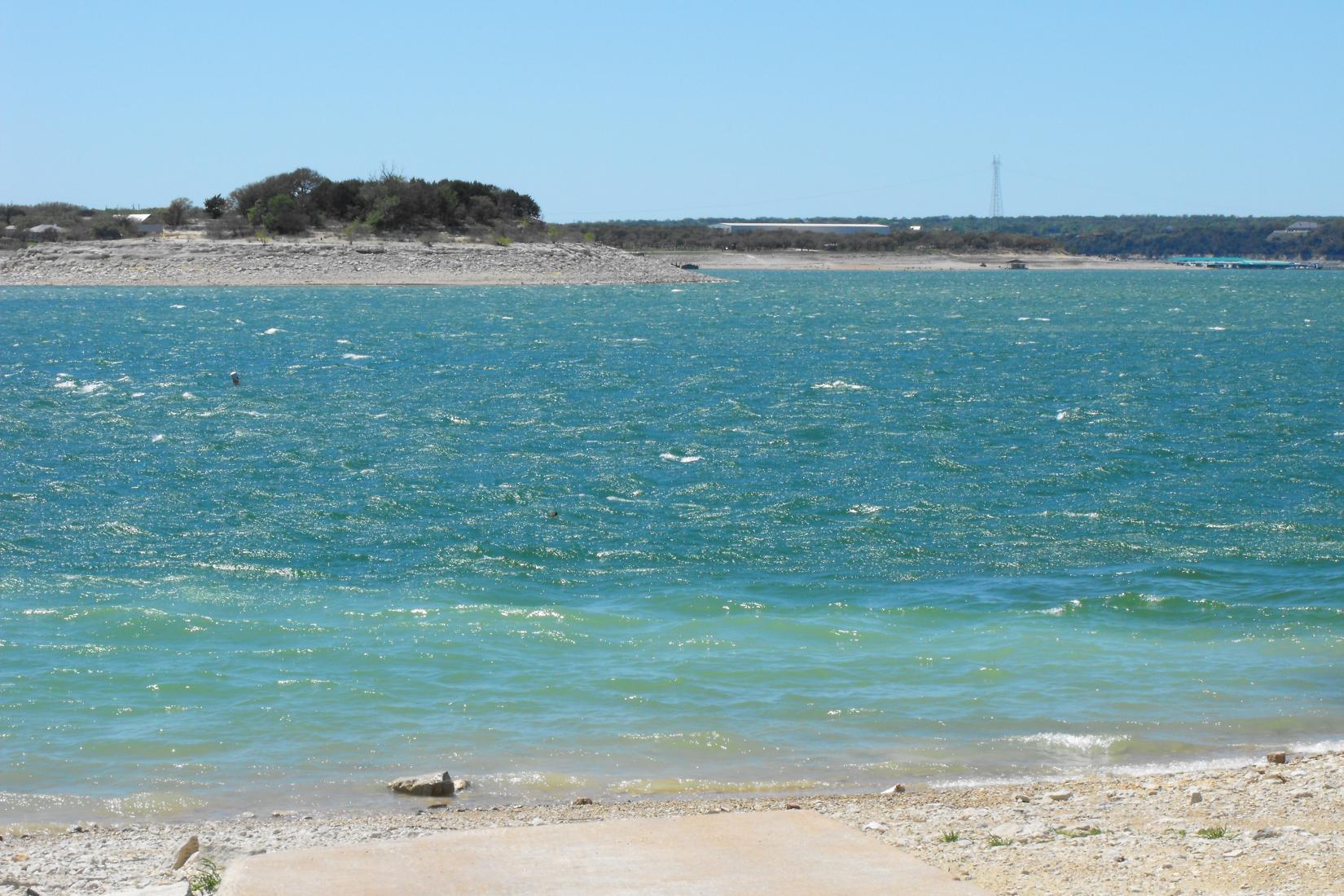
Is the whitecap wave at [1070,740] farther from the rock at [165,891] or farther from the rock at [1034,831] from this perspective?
the rock at [165,891]

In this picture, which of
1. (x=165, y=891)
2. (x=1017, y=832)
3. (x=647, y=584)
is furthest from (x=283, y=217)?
(x=165, y=891)

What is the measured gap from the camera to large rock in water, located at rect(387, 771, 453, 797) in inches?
405

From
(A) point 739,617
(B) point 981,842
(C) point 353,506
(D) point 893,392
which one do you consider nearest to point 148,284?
(D) point 893,392

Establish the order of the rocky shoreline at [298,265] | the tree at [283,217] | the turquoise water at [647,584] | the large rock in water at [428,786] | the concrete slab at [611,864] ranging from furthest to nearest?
the tree at [283,217]
the rocky shoreline at [298,265]
the turquoise water at [647,584]
the large rock in water at [428,786]
the concrete slab at [611,864]

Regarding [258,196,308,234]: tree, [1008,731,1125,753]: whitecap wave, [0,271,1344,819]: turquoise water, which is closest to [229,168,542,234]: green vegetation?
[258,196,308,234]: tree

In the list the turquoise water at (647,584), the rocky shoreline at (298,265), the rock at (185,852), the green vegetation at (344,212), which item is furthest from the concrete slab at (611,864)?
the green vegetation at (344,212)

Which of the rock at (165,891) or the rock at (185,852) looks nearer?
the rock at (165,891)

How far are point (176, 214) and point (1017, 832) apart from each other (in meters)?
117

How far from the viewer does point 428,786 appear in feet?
33.8

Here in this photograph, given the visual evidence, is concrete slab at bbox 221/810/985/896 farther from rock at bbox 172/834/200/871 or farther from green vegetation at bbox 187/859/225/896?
rock at bbox 172/834/200/871

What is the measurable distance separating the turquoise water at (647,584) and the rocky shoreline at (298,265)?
60.1m

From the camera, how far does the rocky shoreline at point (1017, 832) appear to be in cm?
779

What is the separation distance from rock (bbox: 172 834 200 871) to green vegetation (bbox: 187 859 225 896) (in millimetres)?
323

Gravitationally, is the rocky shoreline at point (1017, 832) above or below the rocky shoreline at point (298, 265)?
below
